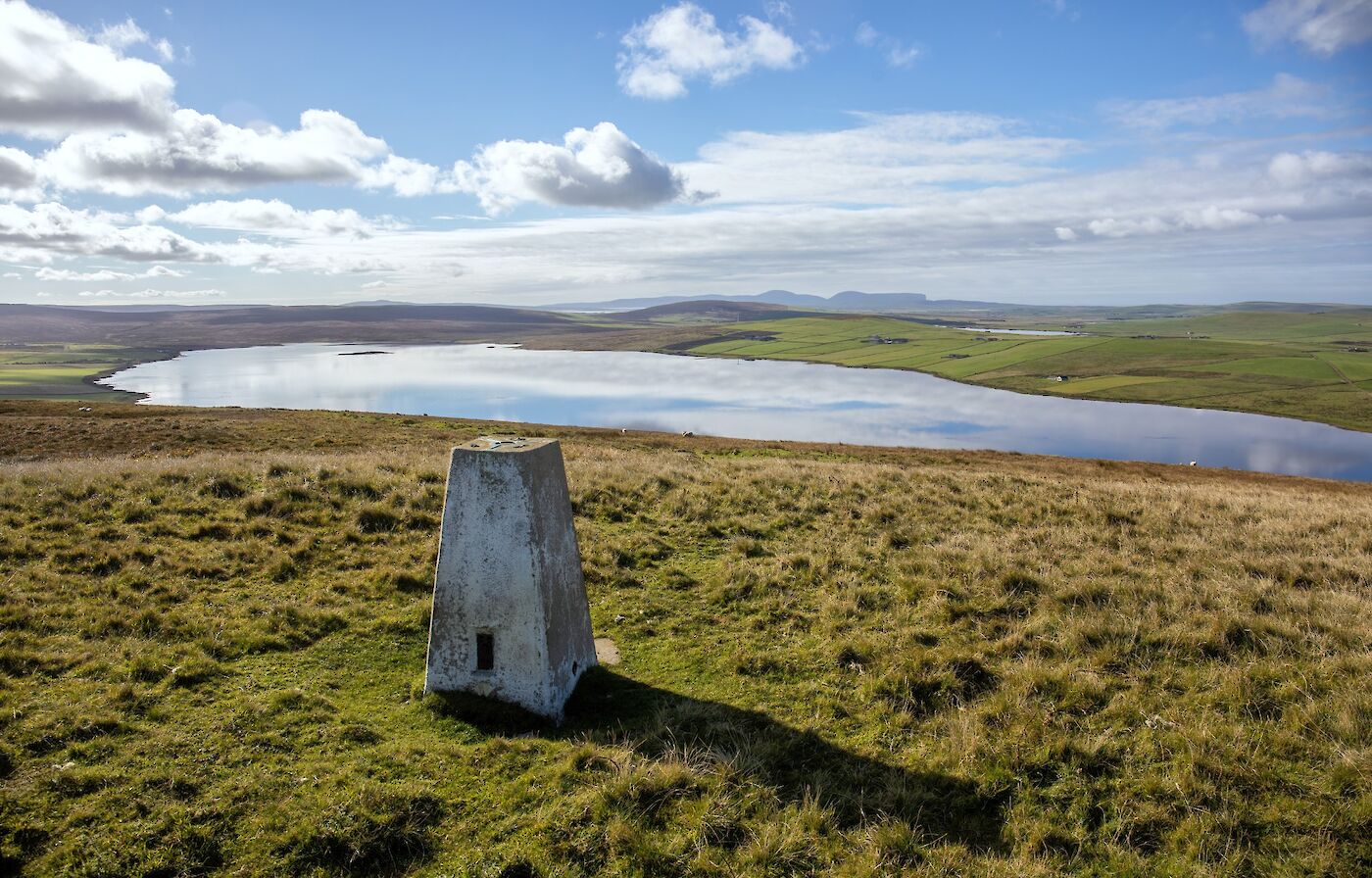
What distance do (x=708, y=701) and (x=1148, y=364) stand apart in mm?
128572

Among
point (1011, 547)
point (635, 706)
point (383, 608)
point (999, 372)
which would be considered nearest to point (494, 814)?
point (635, 706)

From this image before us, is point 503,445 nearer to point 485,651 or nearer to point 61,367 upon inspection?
point 485,651

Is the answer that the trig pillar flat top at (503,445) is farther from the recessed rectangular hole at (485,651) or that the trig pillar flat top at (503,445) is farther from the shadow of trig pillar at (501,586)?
the recessed rectangular hole at (485,651)

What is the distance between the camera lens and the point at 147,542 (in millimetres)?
11156

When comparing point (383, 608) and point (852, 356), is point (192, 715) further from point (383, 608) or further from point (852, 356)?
point (852, 356)

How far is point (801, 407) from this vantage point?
75.1 meters

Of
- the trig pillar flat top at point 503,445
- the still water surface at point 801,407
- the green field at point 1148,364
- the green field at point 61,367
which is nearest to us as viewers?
the trig pillar flat top at point 503,445

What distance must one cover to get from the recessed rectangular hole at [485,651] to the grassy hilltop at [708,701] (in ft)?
1.48

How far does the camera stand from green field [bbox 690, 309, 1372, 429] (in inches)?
3219

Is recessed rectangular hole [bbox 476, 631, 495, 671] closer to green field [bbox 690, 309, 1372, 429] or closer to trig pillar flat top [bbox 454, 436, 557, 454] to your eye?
trig pillar flat top [bbox 454, 436, 557, 454]

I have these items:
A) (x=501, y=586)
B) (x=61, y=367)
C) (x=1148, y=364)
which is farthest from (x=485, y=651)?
(x=61, y=367)

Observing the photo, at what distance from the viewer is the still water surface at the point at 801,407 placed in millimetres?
55819

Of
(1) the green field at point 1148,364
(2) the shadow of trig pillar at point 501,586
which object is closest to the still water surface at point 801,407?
(1) the green field at point 1148,364

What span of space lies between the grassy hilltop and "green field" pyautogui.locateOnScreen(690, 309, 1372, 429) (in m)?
82.4
